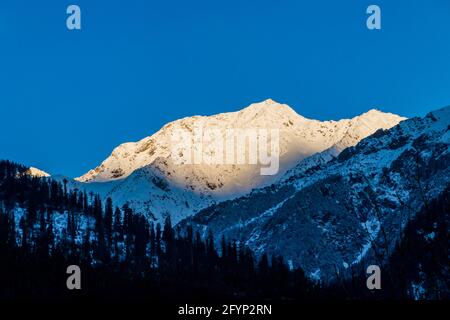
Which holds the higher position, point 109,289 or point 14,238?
point 14,238
